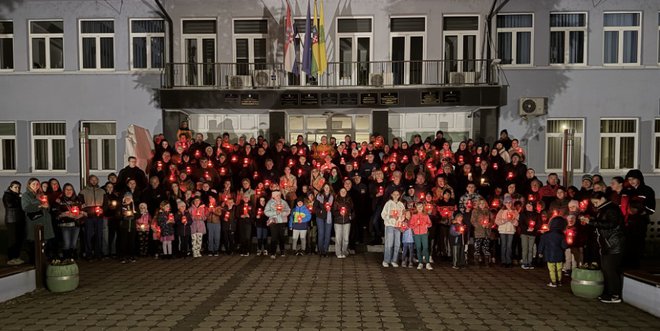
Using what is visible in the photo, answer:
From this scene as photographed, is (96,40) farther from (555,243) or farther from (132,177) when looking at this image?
(555,243)

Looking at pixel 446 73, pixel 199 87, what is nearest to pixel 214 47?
pixel 199 87

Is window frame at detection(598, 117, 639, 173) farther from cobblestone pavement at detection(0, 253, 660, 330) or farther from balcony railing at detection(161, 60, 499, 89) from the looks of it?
cobblestone pavement at detection(0, 253, 660, 330)

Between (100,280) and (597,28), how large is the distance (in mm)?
19060

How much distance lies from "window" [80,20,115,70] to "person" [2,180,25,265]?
9.50m

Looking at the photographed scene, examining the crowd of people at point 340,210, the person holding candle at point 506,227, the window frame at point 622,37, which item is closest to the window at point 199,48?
the crowd of people at point 340,210

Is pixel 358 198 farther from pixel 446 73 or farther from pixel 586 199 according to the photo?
pixel 446 73

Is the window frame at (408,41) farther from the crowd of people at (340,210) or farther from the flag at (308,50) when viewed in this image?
the crowd of people at (340,210)

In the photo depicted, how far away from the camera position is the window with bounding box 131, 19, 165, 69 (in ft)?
59.3

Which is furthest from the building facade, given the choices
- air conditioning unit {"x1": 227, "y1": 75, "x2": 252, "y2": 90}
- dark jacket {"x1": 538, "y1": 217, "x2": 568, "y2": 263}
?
dark jacket {"x1": 538, "y1": 217, "x2": 568, "y2": 263}

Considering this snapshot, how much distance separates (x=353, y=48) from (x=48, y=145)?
13357mm

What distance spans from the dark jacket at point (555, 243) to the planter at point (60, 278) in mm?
8987

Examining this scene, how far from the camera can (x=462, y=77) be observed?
16719 millimetres

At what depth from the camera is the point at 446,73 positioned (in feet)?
57.9

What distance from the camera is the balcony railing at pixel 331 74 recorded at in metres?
17.2
